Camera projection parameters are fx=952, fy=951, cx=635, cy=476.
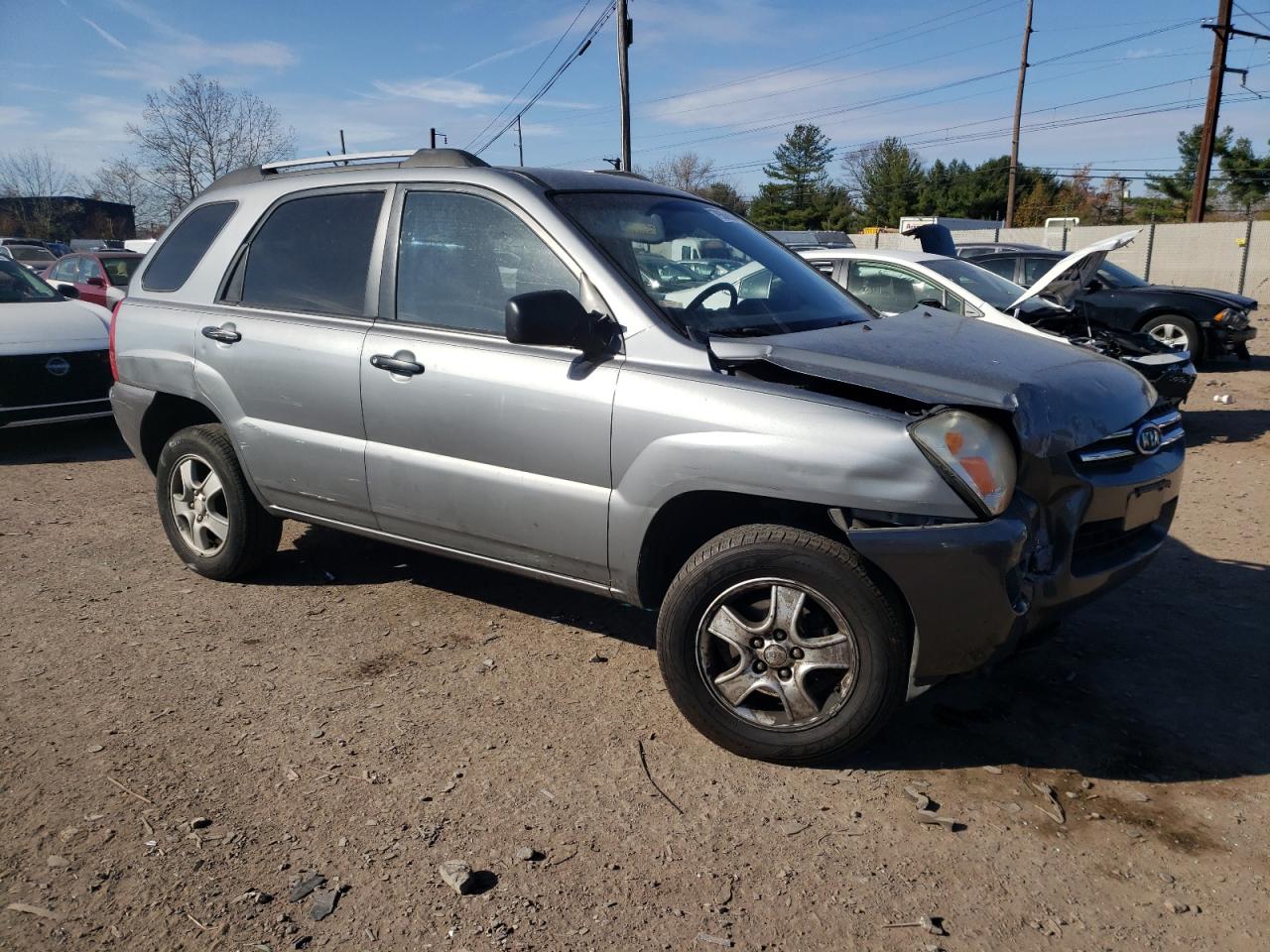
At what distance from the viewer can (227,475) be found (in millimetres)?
4484

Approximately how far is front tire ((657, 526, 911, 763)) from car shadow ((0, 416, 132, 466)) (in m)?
6.56

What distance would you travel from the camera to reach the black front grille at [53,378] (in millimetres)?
7688

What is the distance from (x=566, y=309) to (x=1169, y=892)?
96.2 inches

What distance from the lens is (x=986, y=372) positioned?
304 cm

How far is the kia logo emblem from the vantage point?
10.9ft

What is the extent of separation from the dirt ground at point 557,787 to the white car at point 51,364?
3766 mm

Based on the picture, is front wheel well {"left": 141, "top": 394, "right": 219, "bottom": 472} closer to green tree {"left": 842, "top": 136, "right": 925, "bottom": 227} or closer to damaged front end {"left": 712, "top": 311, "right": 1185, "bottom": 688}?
damaged front end {"left": 712, "top": 311, "right": 1185, "bottom": 688}

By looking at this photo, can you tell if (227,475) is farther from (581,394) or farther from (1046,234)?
(1046,234)

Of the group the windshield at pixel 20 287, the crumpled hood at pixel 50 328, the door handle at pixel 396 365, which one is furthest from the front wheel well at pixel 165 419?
the windshield at pixel 20 287

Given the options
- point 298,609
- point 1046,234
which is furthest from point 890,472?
point 1046,234

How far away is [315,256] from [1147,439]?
11.3 feet

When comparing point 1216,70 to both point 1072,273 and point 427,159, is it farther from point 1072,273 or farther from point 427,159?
point 427,159

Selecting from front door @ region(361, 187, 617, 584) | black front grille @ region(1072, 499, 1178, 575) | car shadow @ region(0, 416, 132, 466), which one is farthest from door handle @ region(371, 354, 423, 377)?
car shadow @ region(0, 416, 132, 466)

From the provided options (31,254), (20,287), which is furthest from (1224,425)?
(31,254)
